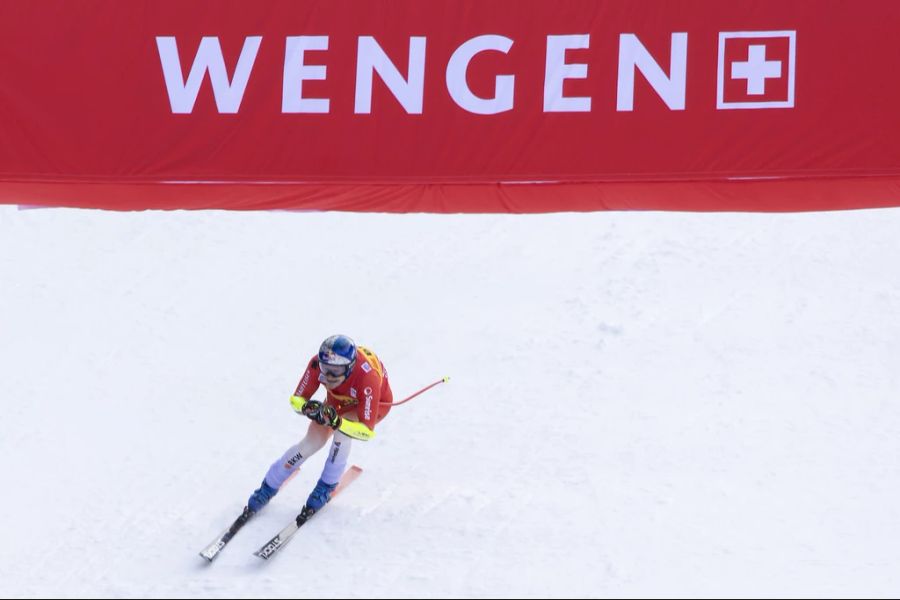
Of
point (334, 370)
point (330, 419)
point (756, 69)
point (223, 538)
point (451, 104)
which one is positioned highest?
point (756, 69)

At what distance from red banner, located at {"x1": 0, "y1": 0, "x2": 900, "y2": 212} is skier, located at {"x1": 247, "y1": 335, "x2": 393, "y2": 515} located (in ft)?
12.7

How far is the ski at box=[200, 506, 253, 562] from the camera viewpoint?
23.8ft

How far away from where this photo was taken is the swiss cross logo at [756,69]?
428 inches

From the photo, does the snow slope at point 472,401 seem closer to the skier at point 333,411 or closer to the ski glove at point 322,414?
the skier at point 333,411

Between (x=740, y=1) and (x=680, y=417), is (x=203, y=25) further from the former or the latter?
(x=680, y=417)

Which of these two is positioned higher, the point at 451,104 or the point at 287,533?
the point at 451,104

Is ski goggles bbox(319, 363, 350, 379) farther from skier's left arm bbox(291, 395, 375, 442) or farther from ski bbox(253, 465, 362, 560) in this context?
ski bbox(253, 465, 362, 560)

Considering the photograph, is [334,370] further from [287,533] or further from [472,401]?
[472,401]

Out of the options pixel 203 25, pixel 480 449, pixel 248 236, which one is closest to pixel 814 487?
pixel 480 449

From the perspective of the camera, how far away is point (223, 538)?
741 centimetres

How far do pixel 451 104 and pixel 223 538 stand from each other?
5.54m

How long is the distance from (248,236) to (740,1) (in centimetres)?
527

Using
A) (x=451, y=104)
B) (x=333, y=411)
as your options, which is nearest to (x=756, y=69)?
(x=451, y=104)

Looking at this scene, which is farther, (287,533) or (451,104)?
(451,104)
